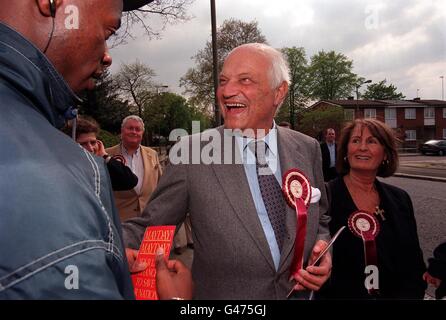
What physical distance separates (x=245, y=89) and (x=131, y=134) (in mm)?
2473

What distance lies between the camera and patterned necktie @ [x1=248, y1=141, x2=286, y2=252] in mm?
1588

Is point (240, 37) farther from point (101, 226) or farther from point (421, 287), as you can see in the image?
point (101, 226)

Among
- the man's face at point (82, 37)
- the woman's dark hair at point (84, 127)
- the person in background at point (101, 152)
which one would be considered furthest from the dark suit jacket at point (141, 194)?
the man's face at point (82, 37)

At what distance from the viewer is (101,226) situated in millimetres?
488

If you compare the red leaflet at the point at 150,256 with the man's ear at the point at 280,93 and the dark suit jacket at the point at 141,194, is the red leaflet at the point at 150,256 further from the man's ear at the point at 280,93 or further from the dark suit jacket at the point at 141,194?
the dark suit jacket at the point at 141,194

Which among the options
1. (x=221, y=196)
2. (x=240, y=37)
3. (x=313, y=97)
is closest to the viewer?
(x=221, y=196)

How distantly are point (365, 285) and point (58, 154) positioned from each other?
6.21ft

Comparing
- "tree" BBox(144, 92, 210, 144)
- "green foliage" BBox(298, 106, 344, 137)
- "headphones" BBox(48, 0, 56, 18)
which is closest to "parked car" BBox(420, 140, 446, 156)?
"green foliage" BBox(298, 106, 344, 137)

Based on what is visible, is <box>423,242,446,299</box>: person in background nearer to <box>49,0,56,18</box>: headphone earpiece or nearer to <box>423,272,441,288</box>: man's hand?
<box>423,272,441,288</box>: man's hand

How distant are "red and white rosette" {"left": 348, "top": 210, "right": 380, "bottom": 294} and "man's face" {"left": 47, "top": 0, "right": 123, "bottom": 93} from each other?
65.2 inches

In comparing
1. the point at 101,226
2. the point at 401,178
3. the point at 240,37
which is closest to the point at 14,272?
the point at 101,226

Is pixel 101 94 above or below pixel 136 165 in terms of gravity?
above

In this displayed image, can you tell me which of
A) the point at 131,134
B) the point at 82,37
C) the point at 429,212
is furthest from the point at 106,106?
the point at 82,37
